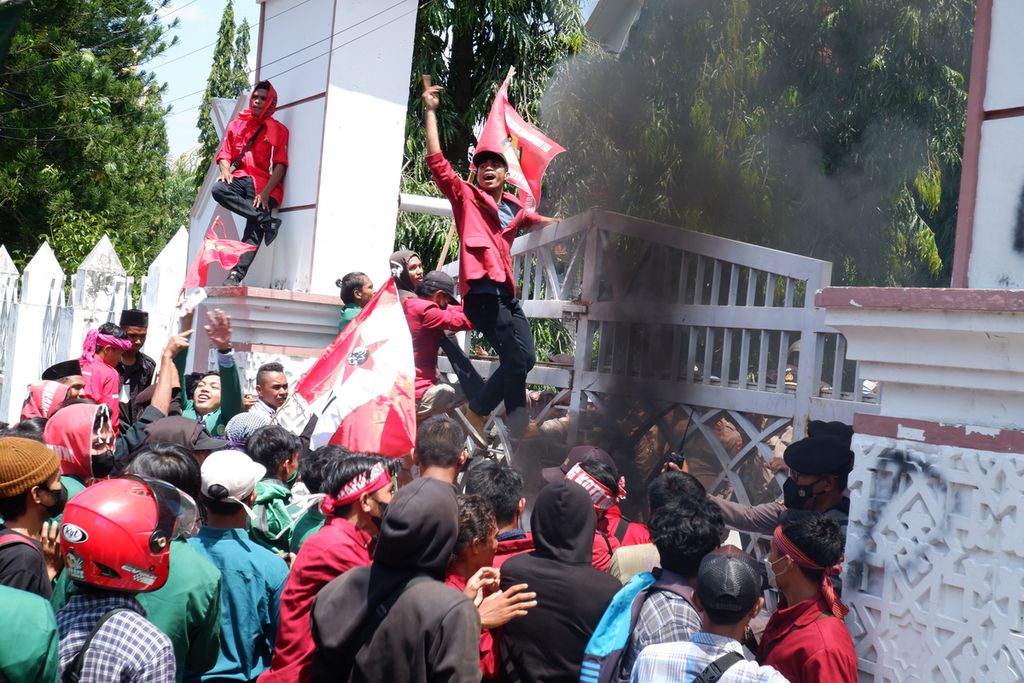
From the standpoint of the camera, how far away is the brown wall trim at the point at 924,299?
2.58 meters

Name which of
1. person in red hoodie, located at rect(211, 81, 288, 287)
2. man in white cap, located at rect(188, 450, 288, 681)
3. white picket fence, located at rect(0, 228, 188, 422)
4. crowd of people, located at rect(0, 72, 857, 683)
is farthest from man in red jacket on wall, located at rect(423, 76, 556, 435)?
white picket fence, located at rect(0, 228, 188, 422)

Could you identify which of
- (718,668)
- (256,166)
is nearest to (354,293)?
(256,166)

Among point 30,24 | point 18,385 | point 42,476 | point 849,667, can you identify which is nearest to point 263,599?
point 42,476

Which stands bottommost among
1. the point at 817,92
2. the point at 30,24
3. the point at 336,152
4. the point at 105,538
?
the point at 105,538

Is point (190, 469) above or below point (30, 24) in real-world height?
below

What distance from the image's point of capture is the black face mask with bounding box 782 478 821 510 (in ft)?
12.3

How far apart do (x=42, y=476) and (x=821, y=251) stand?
362 inches

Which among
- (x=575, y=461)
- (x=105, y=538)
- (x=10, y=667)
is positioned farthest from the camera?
(x=575, y=461)

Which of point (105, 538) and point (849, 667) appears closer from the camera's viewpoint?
point (105, 538)

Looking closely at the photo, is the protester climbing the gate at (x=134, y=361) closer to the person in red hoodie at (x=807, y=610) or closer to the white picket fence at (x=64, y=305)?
the white picket fence at (x=64, y=305)

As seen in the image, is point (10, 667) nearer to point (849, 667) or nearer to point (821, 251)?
point (849, 667)

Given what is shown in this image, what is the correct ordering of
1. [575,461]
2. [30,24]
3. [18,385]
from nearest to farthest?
[575,461] < [18,385] < [30,24]

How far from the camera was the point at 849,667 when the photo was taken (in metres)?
2.82

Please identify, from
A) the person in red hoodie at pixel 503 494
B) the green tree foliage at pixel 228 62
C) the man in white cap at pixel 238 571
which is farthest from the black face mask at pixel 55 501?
the green tree foliage at pixel 228 62
